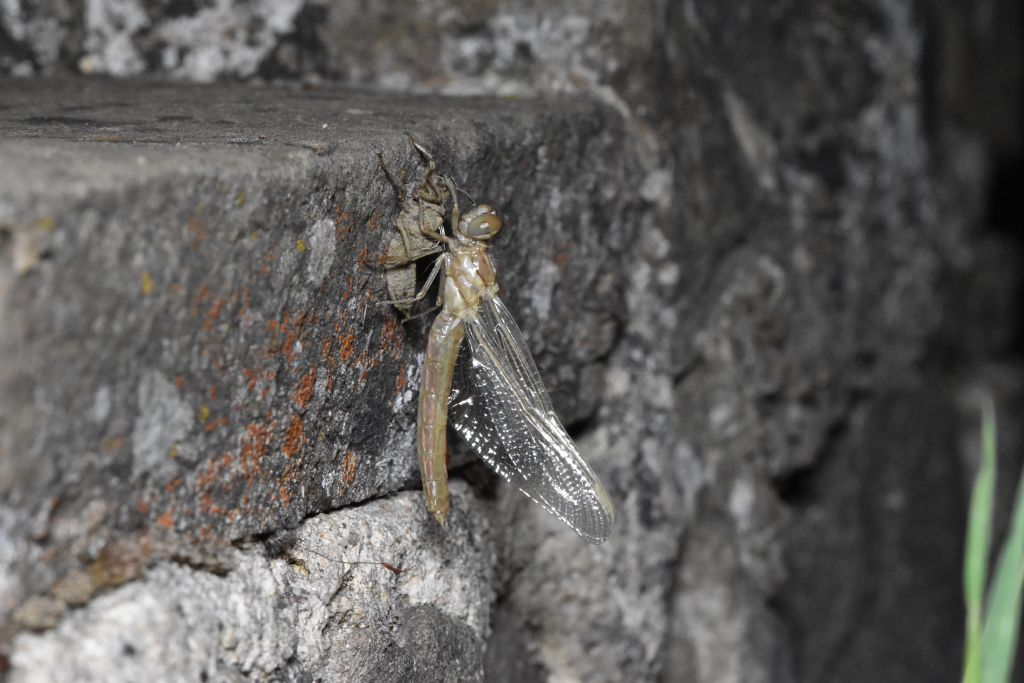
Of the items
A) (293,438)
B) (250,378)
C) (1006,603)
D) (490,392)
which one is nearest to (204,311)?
(250,378)

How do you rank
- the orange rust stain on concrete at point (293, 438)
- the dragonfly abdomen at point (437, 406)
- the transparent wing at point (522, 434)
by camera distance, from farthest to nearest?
the transparent wing at point (522, 434), the dragonfly abdomen at point (437, 406), the orange rust stain on concrete at point (293, 438)

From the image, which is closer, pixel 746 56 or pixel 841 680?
pixel 746 56

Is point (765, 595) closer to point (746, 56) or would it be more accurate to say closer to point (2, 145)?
point (746, 56)

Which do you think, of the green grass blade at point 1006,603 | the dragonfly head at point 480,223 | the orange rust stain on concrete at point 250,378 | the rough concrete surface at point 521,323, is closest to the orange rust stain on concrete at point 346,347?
the rough concrete surface at point 521,323

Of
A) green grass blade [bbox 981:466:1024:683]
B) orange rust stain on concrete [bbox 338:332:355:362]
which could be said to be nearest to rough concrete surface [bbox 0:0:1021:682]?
orange rust stain on concrete [bbox 338:332:355:362]

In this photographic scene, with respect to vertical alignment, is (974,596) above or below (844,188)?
→ below

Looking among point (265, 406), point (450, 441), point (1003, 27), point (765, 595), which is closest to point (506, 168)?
point (450, 441)

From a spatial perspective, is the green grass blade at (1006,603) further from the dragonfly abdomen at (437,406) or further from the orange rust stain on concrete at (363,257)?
the orange rust stain on concrete at (363,257)

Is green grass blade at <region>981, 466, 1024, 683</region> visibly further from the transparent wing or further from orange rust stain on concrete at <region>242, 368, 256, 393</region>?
orange rust stain on concrete at <region>242, 368, 256, 393</region>
